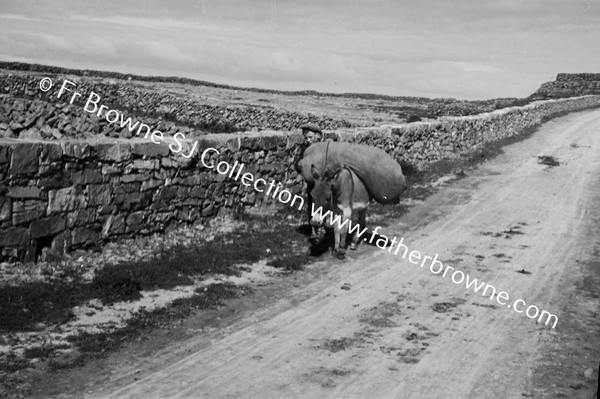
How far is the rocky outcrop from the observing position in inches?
2715

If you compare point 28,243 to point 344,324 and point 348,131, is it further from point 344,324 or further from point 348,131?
point 348,131

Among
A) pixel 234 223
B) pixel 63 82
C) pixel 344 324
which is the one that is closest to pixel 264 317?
pixel 344 324

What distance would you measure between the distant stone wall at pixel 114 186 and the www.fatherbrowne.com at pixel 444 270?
119 inches

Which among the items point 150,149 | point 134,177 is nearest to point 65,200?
point 134,177

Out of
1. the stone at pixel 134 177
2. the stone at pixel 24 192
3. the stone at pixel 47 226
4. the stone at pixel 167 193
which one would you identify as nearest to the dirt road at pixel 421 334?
the stone at pixel 167 193

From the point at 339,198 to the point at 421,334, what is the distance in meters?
A: 3.76

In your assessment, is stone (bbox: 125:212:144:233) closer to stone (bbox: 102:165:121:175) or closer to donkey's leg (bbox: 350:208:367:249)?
stone (bbox: 102:165:121:175)

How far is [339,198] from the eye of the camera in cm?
1087

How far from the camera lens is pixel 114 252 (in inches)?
412

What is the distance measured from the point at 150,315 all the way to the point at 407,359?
3381mm

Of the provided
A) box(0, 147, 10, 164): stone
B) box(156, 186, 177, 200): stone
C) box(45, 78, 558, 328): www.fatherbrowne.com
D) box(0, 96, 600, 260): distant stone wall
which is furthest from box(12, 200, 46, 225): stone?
box(45, 78, 558, 328): www.fatherbrowne.com

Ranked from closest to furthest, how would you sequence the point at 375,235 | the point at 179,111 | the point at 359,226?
1. the point at 359,226
2. the point at 375,235
3. the point at 179,111

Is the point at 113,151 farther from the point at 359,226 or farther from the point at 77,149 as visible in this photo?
the point at 359,226

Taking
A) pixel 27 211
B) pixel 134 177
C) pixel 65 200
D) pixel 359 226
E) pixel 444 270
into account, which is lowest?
pixel 444 270
